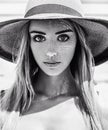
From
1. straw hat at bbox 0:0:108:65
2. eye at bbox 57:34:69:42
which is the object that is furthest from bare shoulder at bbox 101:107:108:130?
eye at bbox 57:34:69:42

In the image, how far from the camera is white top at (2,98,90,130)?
1835 mm

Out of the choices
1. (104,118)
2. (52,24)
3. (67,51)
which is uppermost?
(52,24)

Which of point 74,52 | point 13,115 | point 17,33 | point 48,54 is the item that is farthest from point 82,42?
point 13,115

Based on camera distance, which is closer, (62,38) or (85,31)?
(62,38)

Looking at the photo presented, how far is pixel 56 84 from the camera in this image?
1950mm

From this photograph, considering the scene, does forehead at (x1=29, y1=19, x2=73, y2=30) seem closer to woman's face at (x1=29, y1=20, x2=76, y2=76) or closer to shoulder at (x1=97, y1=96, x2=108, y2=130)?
woman's face at (x1=29, y1=20, x2=76, y2=76)

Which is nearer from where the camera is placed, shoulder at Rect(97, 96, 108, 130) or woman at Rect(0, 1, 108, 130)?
woman at Rect(0, 1, 108, 130)

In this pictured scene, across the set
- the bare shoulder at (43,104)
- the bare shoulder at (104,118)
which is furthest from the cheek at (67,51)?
the bare shoulder at (104,118)

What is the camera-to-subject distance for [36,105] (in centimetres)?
193

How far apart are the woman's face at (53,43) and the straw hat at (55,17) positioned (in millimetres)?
54

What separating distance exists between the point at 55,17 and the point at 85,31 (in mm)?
263

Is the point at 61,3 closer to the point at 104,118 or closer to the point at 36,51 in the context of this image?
the point at 36,51

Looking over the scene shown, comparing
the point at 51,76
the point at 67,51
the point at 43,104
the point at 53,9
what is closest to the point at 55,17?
the point at 53,9

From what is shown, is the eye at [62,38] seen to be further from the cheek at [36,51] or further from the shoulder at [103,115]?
the shoulder at [103,115]
